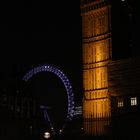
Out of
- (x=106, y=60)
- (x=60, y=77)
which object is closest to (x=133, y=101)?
(x=106, y=60)

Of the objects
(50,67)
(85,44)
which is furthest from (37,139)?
(50,67)

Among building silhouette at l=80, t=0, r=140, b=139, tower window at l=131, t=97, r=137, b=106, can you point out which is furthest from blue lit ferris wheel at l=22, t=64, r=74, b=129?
tower window at l=131, t=97, r=137, b=106

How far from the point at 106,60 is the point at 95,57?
2269mm

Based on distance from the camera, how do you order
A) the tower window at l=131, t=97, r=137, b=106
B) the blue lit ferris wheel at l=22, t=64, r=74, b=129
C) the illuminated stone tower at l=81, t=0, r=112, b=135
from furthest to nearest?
1. the blue lit ferris wheel at l=22, t=64, r=74, b=129
2. the illuminated stone tower at l=81, t=0, r=112, b=135
3. the tower window at l=131, t=97, r=137, b=106

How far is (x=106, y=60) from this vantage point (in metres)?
69.1

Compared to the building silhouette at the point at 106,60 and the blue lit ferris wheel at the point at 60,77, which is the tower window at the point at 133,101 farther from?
the blue lit ferris wheel at the point at 60,77

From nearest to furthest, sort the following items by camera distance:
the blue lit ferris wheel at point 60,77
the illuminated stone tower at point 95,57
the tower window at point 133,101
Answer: the tower window at point 133,101 < the illuminated stone tower at point 95,57 < the blue lit ferris wheel at point 60,77

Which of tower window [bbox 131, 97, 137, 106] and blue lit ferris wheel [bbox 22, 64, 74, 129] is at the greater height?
blue lit ferris wheel [bbox 22, 64, 74, 129]

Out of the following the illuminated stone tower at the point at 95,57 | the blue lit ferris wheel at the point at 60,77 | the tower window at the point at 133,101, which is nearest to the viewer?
the tower window at the point at 133,101

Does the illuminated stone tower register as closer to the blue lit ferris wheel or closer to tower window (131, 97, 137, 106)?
tower window (131, 97, 137, 106)

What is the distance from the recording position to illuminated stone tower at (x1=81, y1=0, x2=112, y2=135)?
2685 inches

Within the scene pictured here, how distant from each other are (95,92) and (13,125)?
84.0 feet

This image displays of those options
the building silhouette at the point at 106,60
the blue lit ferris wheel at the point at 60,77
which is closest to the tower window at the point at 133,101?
the building silhouette at the point at 106,60

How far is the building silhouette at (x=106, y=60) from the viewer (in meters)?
62.3
